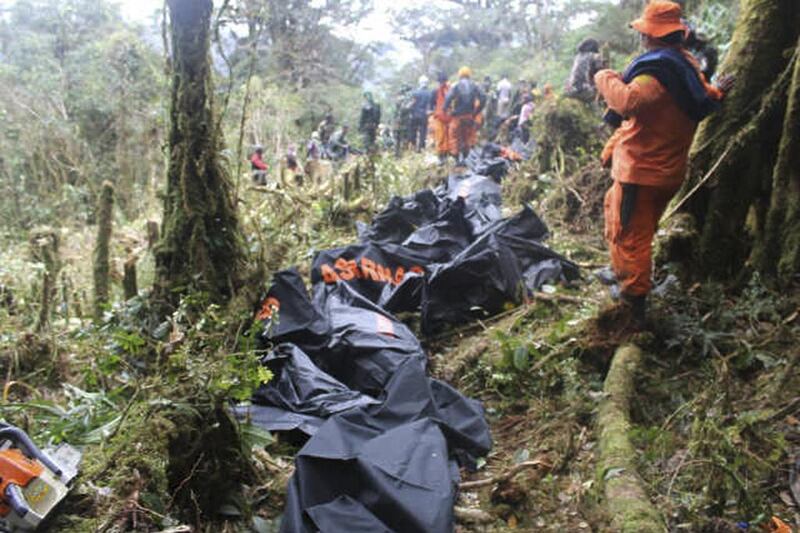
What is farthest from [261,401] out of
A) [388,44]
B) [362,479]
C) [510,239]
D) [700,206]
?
[388,44]

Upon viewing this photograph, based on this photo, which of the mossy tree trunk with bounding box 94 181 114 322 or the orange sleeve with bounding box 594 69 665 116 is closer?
the orange sleeve with bounding box 594 69 665 116

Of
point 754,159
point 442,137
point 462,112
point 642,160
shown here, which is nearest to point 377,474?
point 642,160

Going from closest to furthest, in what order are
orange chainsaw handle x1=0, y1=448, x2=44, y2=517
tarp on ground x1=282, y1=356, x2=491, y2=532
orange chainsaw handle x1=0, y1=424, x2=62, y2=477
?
orange chainsaw handle x1=0, y1=448, x2=44, y2=517, orange chainsaw handle x1=0, y1=424, x2=62, y2=477, tarp on ground x1=282, y1=356, x2=491, y2=532

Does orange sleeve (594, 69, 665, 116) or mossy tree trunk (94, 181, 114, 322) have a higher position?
orange sleeve (594, 69, 665, 116)

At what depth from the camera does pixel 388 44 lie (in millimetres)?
26609

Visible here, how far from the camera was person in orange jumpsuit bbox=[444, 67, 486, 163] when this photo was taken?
379 inches

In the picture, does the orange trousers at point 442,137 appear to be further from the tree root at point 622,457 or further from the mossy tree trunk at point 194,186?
the tree root at point 622,457

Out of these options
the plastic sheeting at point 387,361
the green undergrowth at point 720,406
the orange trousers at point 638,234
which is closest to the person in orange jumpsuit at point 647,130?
the orange trousers at point 638,234

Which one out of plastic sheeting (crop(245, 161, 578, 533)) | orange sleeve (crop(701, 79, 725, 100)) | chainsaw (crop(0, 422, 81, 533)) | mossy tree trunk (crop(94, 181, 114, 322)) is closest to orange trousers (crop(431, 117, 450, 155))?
plastic sheeting (crop(245, 161, 578, 533))

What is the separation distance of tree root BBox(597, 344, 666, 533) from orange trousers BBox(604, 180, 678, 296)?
325 mm

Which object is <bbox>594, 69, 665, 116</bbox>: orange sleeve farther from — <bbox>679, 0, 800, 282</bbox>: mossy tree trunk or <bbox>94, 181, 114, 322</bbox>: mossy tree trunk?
<bbox>94, 181, 114, 322</bbox>: mossy tree trunk

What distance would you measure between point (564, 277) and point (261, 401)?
2.41m

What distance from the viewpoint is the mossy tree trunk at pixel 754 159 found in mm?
3002

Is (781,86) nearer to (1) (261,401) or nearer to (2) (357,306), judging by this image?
(2) (357,306)
